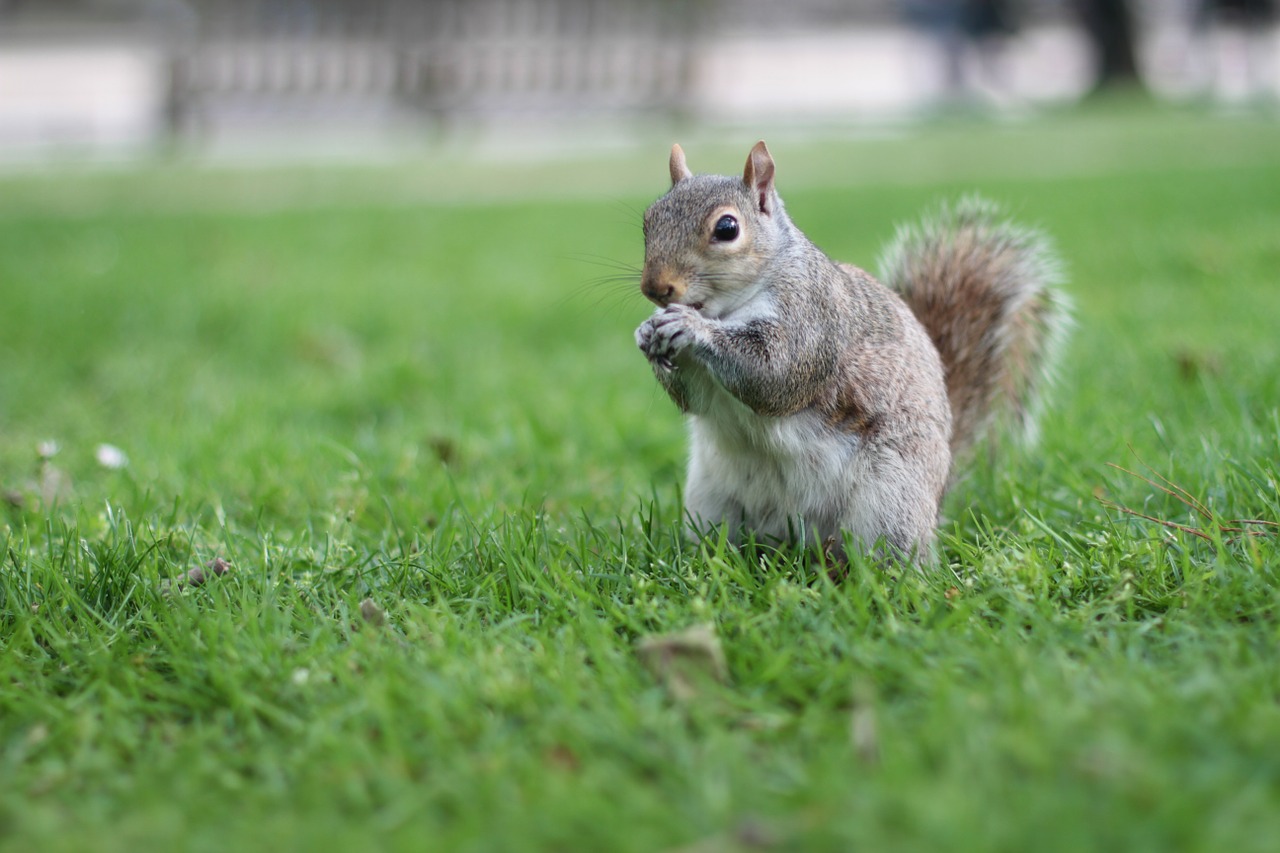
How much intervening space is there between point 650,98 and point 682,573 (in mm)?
10066

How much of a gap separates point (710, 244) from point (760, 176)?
0.19m

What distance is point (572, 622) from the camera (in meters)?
1.60

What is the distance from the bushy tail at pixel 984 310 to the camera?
225cm

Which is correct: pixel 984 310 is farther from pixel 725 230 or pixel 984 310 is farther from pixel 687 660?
pixel 687 660

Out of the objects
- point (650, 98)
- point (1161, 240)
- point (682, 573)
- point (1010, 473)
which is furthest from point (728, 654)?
point (650, 98)

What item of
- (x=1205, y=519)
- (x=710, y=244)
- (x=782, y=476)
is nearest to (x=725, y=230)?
(x=710, y=244)

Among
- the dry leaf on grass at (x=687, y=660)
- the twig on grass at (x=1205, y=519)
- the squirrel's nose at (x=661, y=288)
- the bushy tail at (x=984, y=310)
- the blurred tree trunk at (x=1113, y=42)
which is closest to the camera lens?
the dry leaf on grass at (x=687, y=660)

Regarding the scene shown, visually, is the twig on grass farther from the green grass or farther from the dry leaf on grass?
the dry leaf on grass

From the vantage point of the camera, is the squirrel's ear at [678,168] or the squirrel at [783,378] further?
the squirrel's ear at [678,168]

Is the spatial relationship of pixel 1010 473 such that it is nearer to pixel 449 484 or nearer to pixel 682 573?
pixel 682 573

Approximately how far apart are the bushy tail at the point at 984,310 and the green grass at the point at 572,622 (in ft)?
0.39

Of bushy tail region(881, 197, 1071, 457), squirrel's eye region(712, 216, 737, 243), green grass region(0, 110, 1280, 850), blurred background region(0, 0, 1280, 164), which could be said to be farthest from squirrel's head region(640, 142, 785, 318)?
blurred background region(0, 0, 1280, 164)

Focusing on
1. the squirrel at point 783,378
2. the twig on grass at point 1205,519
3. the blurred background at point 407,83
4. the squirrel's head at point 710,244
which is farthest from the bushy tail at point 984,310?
the blurred background at point 407,83

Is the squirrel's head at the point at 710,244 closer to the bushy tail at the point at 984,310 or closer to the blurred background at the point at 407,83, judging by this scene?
the bushy tail at the point at 984,310
